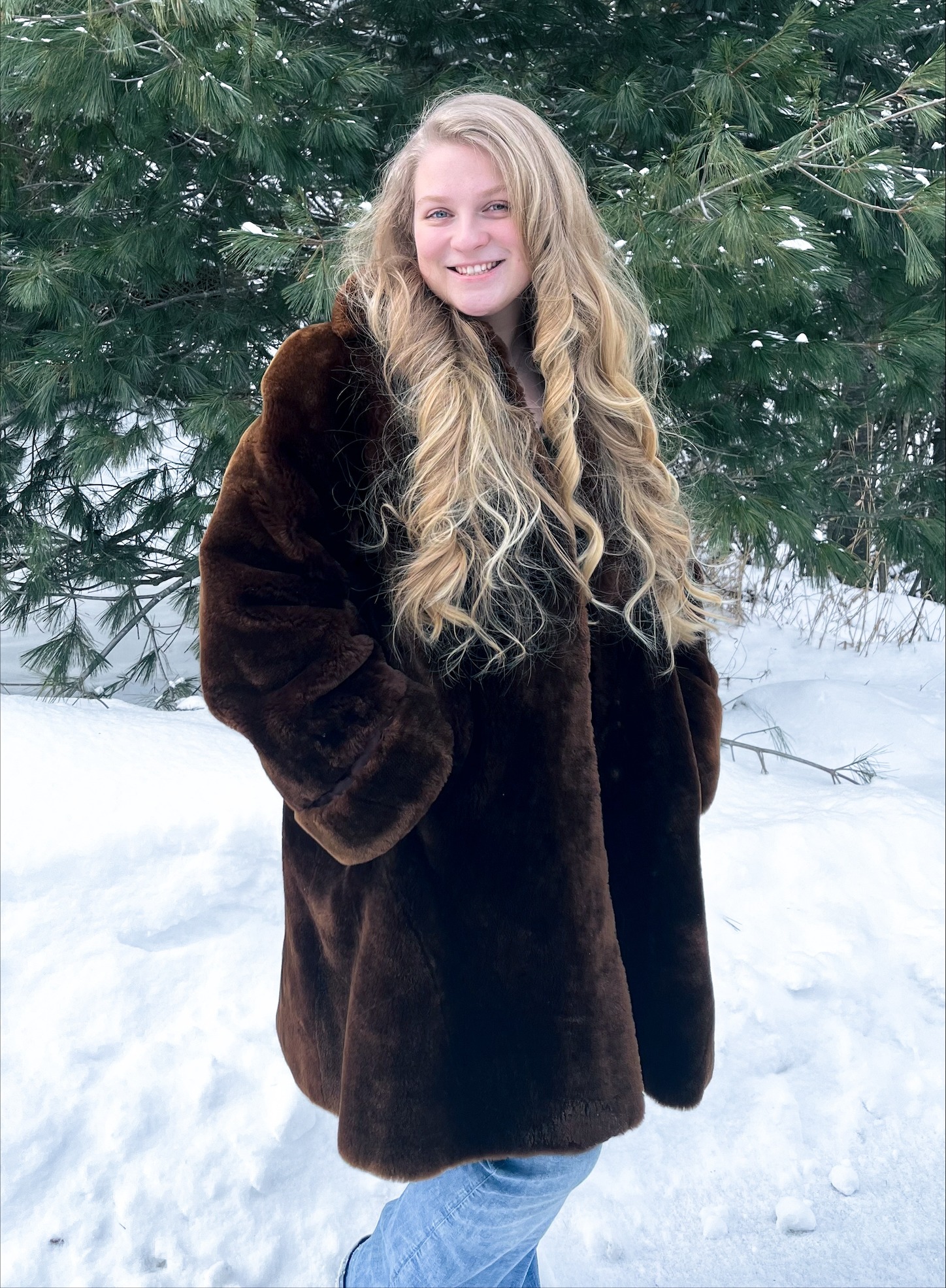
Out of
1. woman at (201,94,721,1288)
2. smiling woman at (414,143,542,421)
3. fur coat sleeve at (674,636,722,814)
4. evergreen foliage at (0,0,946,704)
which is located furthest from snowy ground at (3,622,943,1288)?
smiling woman at (414,143,542,421)

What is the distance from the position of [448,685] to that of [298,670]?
0.22 m

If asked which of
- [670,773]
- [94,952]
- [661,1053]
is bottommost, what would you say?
[94,952]

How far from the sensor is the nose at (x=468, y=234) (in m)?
1.51

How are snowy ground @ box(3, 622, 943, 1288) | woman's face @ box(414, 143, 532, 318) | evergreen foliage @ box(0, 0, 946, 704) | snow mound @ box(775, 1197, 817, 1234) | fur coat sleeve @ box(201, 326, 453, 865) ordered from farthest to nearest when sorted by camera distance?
evergreen foliage @ box(0, 0, 946, 704) → snow mound @ box(775, 1197, 817, 1234) → snowy ground @ box(3, 622, 943, 1288) → woman's face @ box(414, 143, 532, 318) → fur coat sleeve @ box(201, 326, 453, 865)

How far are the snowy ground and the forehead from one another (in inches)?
69.9

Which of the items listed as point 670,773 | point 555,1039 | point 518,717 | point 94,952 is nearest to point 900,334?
point 670,773

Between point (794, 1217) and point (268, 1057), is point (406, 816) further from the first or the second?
point (794, 1217)

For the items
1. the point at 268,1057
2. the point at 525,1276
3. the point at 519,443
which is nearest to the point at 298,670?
the point at 519,443

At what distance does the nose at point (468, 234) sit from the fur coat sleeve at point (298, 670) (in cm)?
Answer: 33

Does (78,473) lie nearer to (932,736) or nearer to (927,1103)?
(927,1103)

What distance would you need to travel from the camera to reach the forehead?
1496 millimetres

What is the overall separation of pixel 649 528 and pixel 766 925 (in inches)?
62.3

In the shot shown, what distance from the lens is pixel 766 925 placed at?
2.84 metres

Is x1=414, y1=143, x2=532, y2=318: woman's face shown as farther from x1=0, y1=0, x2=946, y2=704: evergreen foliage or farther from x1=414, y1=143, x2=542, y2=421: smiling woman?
x1=0, y1=0, x2=946, y2=704: evergreen foliage
